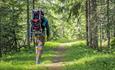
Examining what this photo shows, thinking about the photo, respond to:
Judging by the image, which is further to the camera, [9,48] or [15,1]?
[9,48]

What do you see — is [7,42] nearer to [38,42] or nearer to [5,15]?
[5,15]

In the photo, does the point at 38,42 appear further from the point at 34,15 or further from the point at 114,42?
the point at 114,42

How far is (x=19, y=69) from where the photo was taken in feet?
37.4

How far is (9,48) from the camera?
28.0 m

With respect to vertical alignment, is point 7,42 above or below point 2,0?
below

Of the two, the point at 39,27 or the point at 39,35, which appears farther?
the point at 39,35

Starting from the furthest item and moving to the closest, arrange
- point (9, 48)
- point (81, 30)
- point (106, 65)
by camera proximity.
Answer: point (81, 30), point (9, 48), point (106, 65)

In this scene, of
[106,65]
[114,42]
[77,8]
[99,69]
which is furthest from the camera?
[114,42]

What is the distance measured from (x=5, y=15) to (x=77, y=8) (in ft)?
30.1

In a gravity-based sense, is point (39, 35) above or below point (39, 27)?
below

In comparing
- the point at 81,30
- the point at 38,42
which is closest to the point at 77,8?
the point at 38,42

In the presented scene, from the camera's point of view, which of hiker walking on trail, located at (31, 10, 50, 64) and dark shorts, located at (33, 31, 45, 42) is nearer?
hiker walking on trail, located at (31, 10, 50, 64)

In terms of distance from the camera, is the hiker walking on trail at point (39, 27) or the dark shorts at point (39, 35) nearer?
the hiker walking on trail at point (39, 27)

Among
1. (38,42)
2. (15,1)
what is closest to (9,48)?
(15,1)
